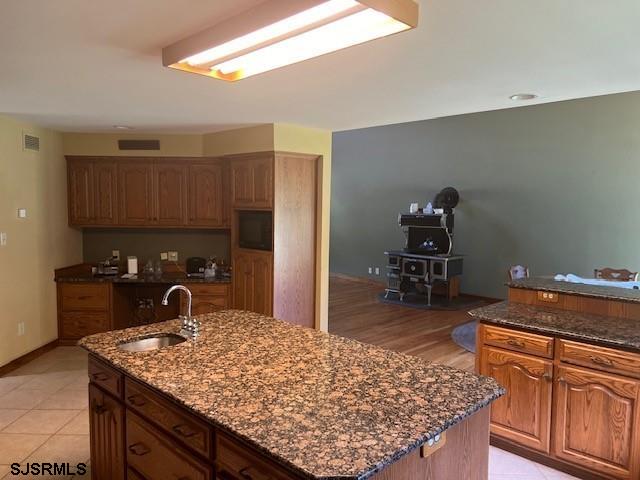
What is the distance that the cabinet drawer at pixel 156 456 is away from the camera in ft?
5.41

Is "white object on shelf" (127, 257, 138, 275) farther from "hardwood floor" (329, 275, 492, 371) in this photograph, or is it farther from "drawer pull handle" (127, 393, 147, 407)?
"drawer pull handle" (127, 393, 147, 407)

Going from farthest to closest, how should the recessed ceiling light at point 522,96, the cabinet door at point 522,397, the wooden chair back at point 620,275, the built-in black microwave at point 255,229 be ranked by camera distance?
the built-in black microwave at point 255,229 → the wooden chair back at point 620,275 → the recessed ceiling light at point 522,96 → the cabinet door at point 522,397

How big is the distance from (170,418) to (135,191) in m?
3.98

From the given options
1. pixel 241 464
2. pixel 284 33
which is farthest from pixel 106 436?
pixel 284 33

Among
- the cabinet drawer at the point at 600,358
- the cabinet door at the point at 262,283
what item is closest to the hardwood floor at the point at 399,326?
the cabinet door at the point at 262,283

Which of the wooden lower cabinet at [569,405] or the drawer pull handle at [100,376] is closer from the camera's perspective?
the drawer pull handle at [100,376]

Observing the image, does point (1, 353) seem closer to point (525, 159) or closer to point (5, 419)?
point (5, 419)

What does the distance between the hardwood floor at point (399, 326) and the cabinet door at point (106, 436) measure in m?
3.31

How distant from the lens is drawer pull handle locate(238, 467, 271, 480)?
136cm

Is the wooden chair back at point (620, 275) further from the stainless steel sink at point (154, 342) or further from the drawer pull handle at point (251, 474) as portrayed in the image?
the drawer pull handle at point (251, 474)

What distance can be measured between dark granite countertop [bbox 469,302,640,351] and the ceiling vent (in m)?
4.43

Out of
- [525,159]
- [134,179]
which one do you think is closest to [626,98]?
[525,159]

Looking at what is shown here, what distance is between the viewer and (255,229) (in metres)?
4.84

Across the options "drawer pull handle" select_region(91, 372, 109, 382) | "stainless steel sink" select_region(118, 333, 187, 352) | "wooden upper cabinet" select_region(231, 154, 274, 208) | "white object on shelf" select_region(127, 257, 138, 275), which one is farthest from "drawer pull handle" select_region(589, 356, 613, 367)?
"white object on shelf" select_region(127, 257, 138, 275)
